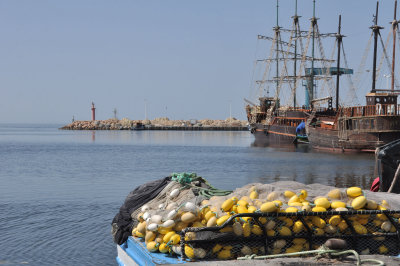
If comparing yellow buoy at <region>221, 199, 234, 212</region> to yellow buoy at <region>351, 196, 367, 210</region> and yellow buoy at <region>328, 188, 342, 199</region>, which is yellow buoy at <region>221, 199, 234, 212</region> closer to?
yellow buoy at <region>328, 188, 342, 199</region>

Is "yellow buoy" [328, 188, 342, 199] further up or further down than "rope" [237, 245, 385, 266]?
further up

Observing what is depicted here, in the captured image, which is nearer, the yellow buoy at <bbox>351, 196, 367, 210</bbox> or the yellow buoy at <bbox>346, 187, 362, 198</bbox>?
the yellow buoy at <bbox>351, 196, 367, 210</bbox>

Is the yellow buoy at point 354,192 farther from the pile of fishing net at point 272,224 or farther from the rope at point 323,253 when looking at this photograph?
the rope at point 323,253

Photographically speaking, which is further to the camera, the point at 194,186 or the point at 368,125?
the point at 368,125

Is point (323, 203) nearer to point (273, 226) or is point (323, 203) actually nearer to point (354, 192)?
point (354, 192)

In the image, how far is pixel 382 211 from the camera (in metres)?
7.27

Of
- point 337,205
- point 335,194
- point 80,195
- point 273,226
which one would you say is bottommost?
point 80,195

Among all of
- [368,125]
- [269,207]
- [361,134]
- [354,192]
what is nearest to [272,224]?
[269,207]

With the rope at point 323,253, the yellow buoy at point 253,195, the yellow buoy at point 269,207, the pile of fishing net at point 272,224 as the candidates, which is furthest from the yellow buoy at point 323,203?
the rope at point 323,253

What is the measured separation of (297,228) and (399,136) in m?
40.1

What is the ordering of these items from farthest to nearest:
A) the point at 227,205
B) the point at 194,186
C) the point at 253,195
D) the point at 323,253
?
1. the point at 194,186
2. the point at 253,195
3. the point at 227,205
4. the point at 323,253

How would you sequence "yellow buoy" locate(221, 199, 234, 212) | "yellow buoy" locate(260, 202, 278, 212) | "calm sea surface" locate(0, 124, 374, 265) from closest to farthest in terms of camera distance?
1. "yellow buoy" locate(260, 202, 278, 212)
2. "yellow buoy" locate(221, 199, 234, 212)
3. "calm sea surface" locate(0, 124, 374, 265)

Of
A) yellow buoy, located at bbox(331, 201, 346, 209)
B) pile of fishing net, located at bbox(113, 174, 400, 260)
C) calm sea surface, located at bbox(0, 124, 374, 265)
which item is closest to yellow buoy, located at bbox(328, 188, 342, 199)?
pile of fishing net, located at bbox(113, 174, 400, 260)

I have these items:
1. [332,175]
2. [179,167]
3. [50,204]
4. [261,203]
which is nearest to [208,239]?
[261,203]
